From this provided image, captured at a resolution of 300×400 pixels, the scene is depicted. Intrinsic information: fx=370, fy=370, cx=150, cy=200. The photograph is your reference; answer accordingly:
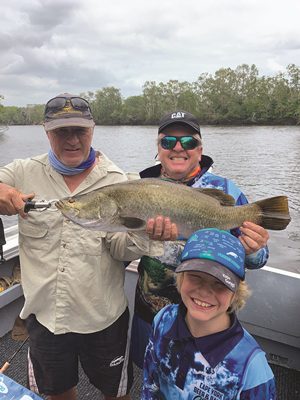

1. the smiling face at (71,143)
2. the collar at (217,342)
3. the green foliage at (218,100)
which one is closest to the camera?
the collar at (217,342)

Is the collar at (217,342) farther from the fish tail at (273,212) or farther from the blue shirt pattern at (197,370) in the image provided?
the fish tail at (273,212)

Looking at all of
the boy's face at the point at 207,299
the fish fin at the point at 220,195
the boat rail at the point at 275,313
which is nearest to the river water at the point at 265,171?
the boat rail at the point at 275,313

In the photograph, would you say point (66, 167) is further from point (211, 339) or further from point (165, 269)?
point (211, 339)

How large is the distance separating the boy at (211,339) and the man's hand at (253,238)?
0.24 meters

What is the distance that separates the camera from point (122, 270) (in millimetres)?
2689

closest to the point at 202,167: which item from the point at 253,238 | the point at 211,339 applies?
the point at 253,238

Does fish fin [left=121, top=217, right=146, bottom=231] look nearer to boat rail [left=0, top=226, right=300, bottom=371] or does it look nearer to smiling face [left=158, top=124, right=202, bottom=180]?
smiling face [left=158, top=124, right=202, bottom=180]

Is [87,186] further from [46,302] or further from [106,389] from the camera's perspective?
[106,389]

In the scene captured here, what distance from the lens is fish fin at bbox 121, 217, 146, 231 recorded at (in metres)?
2.35

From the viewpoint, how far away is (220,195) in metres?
2.43

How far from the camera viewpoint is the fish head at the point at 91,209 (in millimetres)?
2311

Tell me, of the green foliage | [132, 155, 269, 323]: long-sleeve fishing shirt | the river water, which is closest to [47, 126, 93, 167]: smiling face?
[132, 155, 269, 323]: long-sleeve fishing shirt

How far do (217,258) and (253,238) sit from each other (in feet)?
1.47

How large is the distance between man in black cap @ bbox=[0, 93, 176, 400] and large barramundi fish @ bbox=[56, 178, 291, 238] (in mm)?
107
